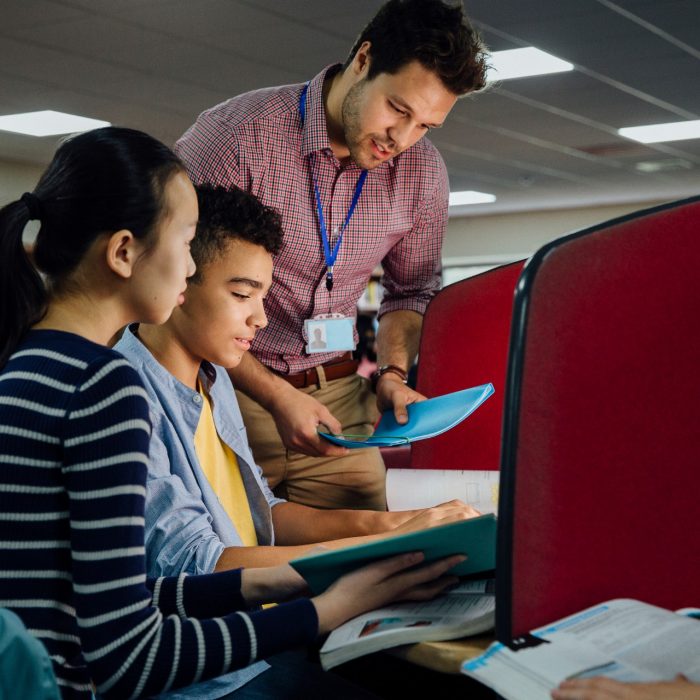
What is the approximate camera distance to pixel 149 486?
4.19ft

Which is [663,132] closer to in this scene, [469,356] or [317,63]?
[317,63]

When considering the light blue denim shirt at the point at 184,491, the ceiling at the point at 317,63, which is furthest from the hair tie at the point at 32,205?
the ceiling at the point at 317,63

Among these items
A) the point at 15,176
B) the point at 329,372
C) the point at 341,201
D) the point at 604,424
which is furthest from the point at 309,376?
the point at 15,176

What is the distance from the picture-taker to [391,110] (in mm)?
1857

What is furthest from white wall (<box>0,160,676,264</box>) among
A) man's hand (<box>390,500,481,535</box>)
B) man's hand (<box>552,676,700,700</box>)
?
man's hand (<box>552,676,700,700</box>)

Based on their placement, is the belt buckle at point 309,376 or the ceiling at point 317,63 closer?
the belt buckle at point 309,376

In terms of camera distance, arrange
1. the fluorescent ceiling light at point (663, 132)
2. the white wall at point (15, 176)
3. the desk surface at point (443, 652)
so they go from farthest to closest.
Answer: the white wall at point (15, 176), the fluorescent ceiling light at point (663, 132), the desk surface at point (443, 652)

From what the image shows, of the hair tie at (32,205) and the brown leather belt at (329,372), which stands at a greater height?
the hair tie at (32,205)

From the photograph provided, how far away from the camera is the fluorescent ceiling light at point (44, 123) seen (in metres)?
6.92

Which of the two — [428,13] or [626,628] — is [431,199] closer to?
[428,13]

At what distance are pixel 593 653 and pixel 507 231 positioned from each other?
11.6m

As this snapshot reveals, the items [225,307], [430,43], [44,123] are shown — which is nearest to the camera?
[225,307]

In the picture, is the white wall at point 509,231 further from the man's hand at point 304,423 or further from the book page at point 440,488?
the book page at point 440,488

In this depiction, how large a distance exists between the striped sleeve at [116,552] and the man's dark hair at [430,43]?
111 cm
